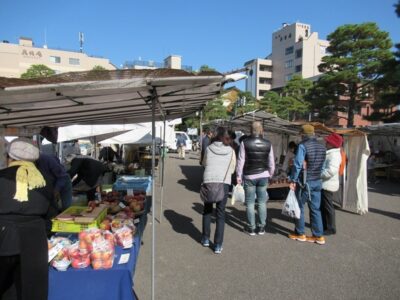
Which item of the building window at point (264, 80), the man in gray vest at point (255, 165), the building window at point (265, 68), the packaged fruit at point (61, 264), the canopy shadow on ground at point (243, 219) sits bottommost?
the canopy shadow on ground at point (243, 219)

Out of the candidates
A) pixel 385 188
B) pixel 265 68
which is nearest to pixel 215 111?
pixel 385 188

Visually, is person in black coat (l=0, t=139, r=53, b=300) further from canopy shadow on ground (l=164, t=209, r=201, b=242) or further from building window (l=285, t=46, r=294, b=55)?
building window (l=285, t=46, r=294, b=55)

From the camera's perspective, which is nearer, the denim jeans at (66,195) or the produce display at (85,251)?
the produce display at (85,251)

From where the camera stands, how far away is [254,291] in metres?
3.66

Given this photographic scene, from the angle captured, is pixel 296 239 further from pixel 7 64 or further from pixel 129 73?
pixel 7 64

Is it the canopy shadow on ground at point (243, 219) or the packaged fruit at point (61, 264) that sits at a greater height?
the packaged fruit at point (61, 264)

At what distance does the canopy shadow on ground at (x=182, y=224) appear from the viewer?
563cm

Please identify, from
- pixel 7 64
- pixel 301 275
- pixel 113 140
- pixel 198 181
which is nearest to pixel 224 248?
pixel 301 275

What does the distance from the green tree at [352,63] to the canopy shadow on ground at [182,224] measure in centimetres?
2295

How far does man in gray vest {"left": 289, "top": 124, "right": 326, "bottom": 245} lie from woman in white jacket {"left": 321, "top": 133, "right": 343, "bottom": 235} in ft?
1.16

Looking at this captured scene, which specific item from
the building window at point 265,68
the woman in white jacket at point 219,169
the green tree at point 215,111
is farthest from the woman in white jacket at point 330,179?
the building window at point 265,68

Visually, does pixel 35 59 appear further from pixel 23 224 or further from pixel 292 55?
pixel 23 224

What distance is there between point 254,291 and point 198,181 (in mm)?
8448

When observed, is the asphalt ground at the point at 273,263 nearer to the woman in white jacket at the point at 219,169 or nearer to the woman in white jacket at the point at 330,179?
the woman in white jacket at the point at 330,179
